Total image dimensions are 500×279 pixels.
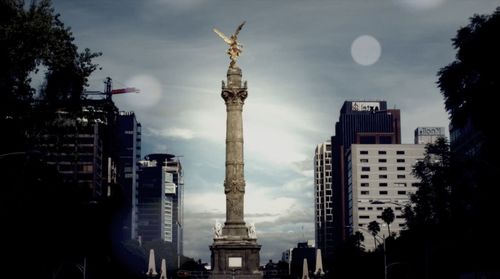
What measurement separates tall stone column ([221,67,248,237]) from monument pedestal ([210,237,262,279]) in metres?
2.15

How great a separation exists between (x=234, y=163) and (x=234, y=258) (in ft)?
38.3

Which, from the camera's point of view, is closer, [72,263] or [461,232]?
[461,232]

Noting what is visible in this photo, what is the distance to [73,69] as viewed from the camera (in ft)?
152

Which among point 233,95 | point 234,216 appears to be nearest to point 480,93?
point 234,216

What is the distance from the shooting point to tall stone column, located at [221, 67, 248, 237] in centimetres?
8781

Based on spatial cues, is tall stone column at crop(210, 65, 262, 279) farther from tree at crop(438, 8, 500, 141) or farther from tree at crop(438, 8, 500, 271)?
tree at crop(438, 8, 500, 141)

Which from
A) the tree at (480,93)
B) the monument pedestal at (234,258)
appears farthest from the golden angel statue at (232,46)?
the tree at (480,93)

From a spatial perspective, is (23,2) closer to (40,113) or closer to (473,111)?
(40,113)

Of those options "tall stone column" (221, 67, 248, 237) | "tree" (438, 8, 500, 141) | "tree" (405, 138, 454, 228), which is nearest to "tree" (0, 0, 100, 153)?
"tree" (438, 8, 500, 141)

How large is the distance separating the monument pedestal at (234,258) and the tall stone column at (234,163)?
215cm

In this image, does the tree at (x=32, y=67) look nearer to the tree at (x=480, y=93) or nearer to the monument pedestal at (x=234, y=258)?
the tree at (x=480, y=93)

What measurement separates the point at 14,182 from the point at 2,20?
1045 cm

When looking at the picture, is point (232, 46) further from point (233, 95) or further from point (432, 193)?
point (432, 193)

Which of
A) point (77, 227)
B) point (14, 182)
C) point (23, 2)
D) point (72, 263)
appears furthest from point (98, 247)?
point (23, 2)
